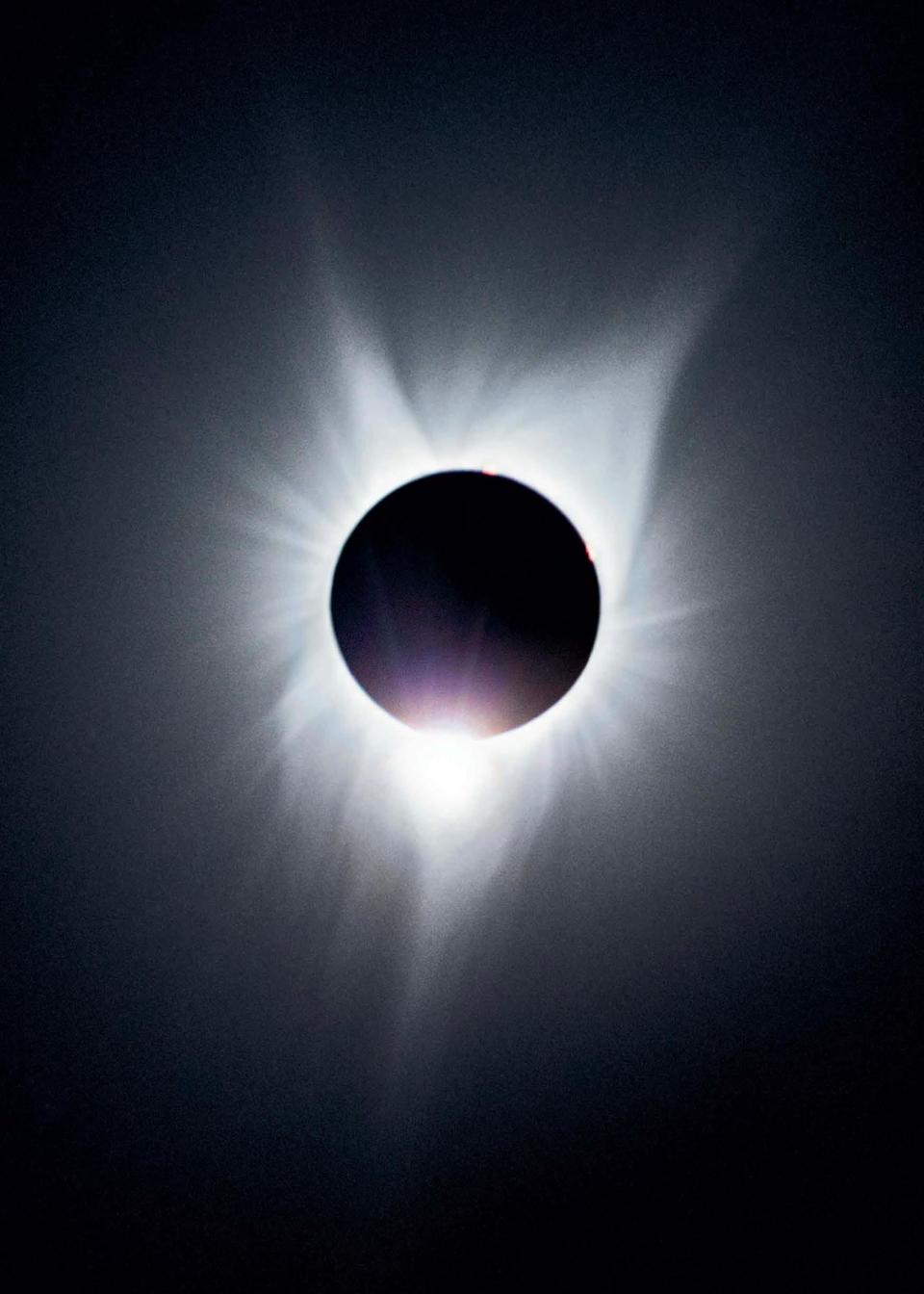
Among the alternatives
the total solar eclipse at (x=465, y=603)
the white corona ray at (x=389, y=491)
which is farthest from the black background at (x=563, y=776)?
the total solar eclipse at (x=465, y=603)

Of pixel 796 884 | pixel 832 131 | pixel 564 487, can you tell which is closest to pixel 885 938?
pixel 796 884

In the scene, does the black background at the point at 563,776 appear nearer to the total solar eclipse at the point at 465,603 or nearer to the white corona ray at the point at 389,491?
the white corona ray at the point at 389,491

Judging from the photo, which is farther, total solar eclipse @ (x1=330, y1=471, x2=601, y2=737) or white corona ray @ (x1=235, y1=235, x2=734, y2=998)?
white corona ray @ (x1=235, y1=235, x2=734, y2=998)

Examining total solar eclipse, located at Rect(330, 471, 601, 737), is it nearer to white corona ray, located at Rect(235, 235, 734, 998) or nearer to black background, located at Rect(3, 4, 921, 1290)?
white corona ray, located at Rect(235, 235, 734, 998)

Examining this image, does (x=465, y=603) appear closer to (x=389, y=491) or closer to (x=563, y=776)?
(x=389, y=491)

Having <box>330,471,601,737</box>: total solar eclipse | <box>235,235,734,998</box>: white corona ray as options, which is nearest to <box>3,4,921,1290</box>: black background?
<box>235,235,734,998</box>: white corona ray

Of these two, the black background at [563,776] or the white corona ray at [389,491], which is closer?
the black background at [563,776]
